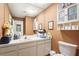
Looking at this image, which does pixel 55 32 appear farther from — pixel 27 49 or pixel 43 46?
pixel 27 49

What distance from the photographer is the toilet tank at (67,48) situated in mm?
1399

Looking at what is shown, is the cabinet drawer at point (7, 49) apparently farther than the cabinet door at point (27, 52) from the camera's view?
No

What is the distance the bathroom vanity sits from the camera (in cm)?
144

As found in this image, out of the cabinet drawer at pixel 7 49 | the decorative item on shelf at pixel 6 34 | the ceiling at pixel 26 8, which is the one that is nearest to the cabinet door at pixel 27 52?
the cabinet drawer at pixel 7 49

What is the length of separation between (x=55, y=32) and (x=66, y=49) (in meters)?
0.30

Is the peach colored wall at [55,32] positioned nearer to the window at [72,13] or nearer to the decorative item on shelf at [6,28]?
the window at [72,13]

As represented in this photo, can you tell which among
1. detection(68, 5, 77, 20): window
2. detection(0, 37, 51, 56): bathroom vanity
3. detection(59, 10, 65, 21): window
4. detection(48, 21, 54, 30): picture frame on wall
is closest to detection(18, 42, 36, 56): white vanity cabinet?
detection(0, 37, 51, 56): bathroom vanity

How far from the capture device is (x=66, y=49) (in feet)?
4.77

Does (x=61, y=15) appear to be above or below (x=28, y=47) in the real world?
above

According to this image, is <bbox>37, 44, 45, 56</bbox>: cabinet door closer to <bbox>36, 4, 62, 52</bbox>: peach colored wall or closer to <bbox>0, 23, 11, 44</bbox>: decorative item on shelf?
<bbox>36, 4, 62, 52</bbox>: peach colored wall

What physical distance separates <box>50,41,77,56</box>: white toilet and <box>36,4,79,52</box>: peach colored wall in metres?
0.06

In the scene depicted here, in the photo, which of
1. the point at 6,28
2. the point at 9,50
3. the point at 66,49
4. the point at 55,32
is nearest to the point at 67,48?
the point at 66,49

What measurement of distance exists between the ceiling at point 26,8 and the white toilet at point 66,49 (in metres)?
0.59

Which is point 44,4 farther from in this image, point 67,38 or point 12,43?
point 12,43
